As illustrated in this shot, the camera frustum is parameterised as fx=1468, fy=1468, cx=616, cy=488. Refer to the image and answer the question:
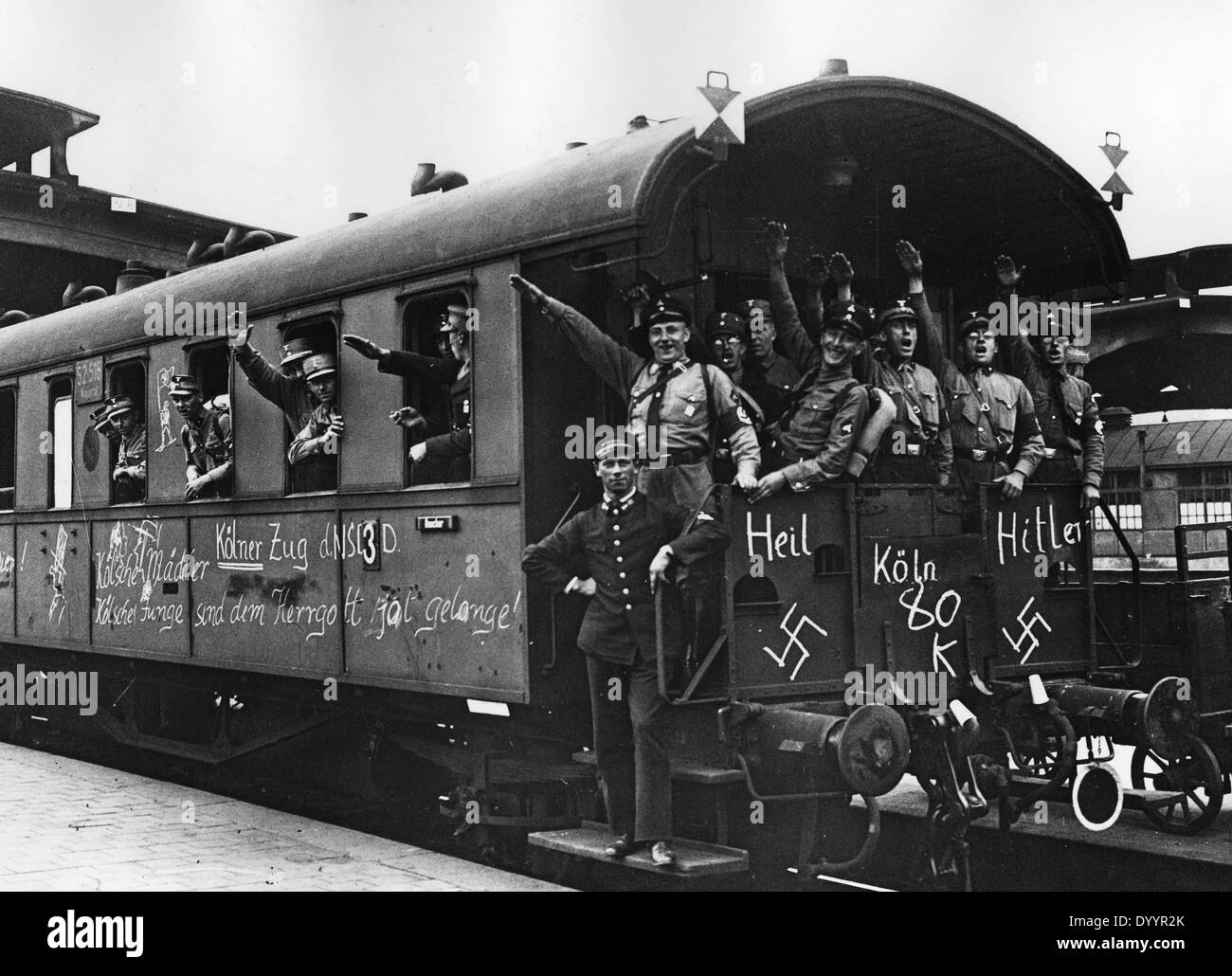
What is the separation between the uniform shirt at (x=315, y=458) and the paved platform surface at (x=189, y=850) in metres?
1.90

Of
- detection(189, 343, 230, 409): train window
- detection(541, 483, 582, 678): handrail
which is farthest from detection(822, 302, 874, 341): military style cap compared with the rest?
detection(189, 343, 230, 409): train window

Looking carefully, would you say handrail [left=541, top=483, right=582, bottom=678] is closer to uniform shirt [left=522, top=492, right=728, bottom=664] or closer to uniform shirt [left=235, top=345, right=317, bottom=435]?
uniform shirt [left=522, top=492, right=728, bottom=664]

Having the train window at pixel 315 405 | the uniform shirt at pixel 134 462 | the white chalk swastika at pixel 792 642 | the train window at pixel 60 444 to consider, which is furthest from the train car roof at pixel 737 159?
the train window at pixel 60 444

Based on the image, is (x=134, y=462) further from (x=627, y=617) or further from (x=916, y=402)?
(x=916, y=402)

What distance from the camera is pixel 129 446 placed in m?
10.2

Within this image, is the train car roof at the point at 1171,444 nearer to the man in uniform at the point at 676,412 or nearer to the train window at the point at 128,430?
the train window at the point at 128,430

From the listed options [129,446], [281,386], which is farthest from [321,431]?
[129,446]

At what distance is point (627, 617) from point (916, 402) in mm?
2089

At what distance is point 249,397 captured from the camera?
8.91 metres

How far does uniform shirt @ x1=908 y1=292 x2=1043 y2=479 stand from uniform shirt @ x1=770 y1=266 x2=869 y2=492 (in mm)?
993

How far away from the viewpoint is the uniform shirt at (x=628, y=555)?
6.31 meters

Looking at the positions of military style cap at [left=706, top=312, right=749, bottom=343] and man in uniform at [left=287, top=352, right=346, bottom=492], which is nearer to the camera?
military style cap at [left=706, top=312, right=749, bottom=343]

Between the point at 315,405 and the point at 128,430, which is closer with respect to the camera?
the point at 315,405

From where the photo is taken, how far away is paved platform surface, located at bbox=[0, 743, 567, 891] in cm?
668
